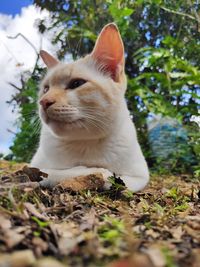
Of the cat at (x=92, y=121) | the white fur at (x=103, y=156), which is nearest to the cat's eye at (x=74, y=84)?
the cat at (x=92, y=121)

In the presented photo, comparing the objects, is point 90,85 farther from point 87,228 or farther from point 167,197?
point 87,228

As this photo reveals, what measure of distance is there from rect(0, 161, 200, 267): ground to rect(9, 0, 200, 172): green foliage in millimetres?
2408

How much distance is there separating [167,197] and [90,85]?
→ 84 cm

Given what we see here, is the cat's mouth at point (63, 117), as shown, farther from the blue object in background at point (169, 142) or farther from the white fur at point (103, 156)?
the blue object in background at point (169, 142)

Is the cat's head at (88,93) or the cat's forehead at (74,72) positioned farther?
the cat's forehead at (74,72)

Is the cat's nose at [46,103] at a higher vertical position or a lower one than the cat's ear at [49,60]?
lower

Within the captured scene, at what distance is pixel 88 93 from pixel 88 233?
1.35 meters

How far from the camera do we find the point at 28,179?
2.07 m

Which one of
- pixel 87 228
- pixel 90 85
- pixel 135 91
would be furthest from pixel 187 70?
pixel 87 228

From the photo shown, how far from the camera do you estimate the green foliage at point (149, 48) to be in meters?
4.65

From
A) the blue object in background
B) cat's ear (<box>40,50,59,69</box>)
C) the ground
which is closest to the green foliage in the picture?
the blue object in background

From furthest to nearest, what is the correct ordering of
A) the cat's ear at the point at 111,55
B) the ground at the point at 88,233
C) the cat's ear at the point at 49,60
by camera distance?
the cat's ear at the point at 49,60
the cat's ear at the point at 111,55
the ground at the point at 88,233

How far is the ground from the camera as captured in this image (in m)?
0.81

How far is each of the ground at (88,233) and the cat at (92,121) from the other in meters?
0.40
